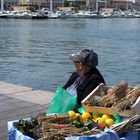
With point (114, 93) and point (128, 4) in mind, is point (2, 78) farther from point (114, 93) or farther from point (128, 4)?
point (128, 4)

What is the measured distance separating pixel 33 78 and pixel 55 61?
20.0 feet

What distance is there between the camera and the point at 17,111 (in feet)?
22.7

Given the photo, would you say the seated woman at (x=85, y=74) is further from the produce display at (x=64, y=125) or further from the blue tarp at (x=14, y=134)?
the blue tarp at (x=14, y=134)

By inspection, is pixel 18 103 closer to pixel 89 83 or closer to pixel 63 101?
pixel 89 83

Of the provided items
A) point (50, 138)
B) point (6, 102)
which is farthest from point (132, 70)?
point (50, 138)

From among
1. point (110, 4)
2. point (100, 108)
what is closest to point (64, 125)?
point (100, 108)

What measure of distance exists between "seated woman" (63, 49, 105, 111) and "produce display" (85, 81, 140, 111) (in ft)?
0.94

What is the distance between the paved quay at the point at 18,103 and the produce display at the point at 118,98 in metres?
1.59

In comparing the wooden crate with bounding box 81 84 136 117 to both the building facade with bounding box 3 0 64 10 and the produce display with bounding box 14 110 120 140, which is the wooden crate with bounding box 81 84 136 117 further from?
the building facade with bounding box 3 0 64 10

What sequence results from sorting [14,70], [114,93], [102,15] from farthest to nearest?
[102,15], [14,70], [114,93]

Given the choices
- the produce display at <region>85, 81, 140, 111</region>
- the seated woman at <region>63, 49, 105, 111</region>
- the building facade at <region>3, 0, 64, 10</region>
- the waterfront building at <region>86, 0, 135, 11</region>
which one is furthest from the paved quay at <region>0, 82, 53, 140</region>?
the waterfront building at <region>86, 0, 135, 11</region>

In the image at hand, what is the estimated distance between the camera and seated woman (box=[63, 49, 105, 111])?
14.9 feet

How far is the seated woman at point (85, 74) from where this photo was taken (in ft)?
14.9

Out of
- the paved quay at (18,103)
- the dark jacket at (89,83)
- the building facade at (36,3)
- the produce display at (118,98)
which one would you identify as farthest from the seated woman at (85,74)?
the building facade at (36,3)
